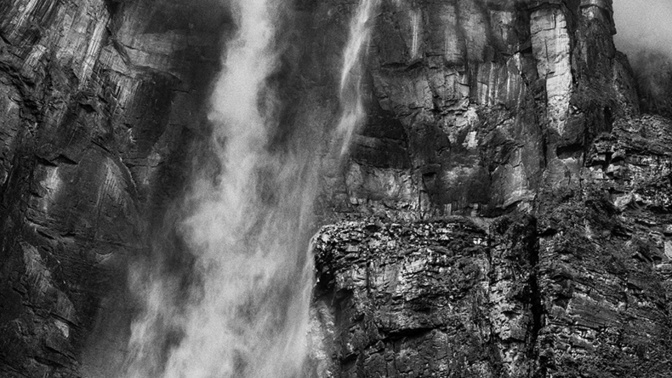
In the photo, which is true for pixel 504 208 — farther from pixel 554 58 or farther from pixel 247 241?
pixel 247 241

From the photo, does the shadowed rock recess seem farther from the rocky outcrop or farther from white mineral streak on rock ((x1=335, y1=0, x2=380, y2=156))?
white mineral streak on rock ((x1=335, y1=0, x2=380, y2=156))

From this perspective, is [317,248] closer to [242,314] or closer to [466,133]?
[242,314]

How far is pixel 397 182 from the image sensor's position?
5931cm

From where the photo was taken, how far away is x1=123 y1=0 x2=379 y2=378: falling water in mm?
55344

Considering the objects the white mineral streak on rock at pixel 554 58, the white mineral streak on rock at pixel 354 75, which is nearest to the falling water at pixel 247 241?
the white mineral streak on rock at pixel 354 75

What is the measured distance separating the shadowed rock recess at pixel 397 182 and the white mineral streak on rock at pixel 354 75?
19.7 inches

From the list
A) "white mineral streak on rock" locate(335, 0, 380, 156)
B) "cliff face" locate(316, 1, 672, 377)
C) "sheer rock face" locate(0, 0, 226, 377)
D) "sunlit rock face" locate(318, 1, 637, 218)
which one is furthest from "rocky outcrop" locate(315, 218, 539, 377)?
"sheer rock face" locate(0, 0, 226, 377)

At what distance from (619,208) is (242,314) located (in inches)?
722

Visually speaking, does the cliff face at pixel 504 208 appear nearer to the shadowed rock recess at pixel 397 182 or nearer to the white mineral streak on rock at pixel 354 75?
the shadowed rock recess at pixel 397 182

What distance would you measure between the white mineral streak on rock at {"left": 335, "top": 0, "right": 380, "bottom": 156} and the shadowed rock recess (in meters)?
0.50

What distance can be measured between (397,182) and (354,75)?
271 inches

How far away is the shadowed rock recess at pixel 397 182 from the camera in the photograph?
47594 millimetres

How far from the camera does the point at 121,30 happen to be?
62219 mm

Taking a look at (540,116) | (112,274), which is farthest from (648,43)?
(112,274)
